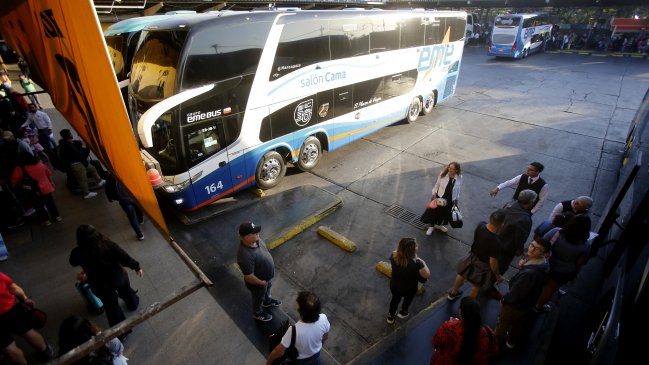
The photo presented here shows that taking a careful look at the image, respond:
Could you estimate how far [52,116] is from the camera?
39.5 feet

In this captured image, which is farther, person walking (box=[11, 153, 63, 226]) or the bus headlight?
the bus headlight

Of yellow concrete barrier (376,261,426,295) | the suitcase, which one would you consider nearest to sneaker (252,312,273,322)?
yellow concrete barrier (376,261,426,295)

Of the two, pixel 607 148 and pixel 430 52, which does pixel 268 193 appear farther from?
pixel 607 148

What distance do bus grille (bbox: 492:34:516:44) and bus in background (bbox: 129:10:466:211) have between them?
16.3m

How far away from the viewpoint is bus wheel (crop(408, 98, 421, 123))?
39.6ft

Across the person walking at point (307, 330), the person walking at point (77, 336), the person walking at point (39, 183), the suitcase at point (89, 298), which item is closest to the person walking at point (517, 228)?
the person walking at point (307, 330)

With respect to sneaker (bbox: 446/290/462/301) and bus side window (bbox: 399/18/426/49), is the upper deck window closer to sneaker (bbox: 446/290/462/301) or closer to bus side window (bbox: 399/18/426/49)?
bus side window (bbox: 399/18/426/49)

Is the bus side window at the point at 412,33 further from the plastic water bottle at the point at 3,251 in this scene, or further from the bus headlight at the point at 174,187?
the plastic water bottle at the point at 3,251

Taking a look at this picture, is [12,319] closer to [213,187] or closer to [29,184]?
[29,184]

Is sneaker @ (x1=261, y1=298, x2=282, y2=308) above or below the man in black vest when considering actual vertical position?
below

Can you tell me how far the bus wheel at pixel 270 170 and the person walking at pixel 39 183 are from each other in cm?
403

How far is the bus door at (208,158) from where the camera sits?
6339 millimetres

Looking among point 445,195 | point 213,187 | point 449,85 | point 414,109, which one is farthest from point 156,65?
point 449,85

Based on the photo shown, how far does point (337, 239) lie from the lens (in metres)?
6.32
